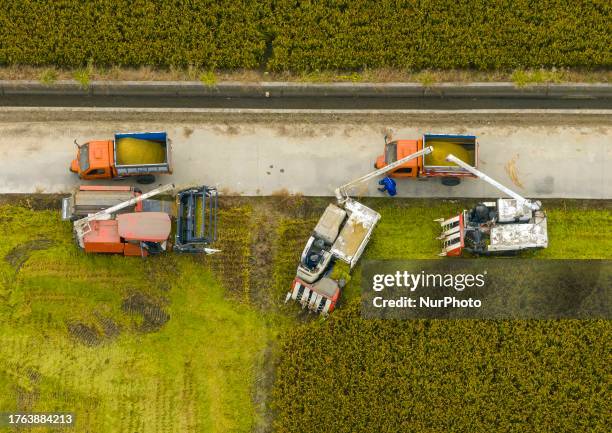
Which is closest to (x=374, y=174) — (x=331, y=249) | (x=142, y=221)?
(x=331, y=249)

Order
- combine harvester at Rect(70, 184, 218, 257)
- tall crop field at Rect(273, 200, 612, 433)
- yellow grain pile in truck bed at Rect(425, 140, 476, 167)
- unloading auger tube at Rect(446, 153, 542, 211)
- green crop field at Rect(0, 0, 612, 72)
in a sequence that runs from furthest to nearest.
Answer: green crop field at Rect(0, 0, 612, 72)
yellow grain pile in truck bed at Rect(425, 140, 476, 167)
tall crop field at Rect(273, 200, 612, 433)
combine harvester at Rect(70, 184, 218, 257)
unloading auger tube at Rect(446, 153, 542, 211)

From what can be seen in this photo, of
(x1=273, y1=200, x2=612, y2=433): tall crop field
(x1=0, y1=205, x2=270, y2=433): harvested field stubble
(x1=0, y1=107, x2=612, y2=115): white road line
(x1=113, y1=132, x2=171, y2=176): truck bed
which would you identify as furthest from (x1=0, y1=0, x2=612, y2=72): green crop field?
(x1=273, y1=200, x2=612, y2=433): tall crop field

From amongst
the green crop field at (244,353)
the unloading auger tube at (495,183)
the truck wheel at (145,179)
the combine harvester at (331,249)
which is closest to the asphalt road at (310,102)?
the truck wheel at (145,179)

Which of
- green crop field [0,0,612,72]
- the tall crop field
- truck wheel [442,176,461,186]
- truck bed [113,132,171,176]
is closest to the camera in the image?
the tall crop field

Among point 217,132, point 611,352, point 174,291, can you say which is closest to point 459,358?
point 611,352

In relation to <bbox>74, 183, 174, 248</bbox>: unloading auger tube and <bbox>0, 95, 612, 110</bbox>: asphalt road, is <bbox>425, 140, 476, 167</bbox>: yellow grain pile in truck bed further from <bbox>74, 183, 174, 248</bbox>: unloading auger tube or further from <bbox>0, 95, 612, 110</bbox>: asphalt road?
<bbox>74, 183, 174, 248</bbox>: unloading auger tube

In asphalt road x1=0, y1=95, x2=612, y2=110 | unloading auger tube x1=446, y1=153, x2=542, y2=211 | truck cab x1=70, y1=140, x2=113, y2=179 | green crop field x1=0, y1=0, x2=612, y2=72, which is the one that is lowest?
unloading auger tube x1=446, y1=153, x2=542, y2=211

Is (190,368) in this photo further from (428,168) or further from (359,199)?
(428,168)

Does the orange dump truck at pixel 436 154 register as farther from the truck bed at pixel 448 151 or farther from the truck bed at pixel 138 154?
the truck bed at pixel 138 154
